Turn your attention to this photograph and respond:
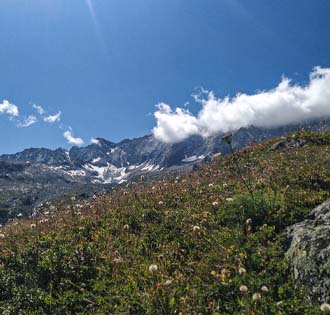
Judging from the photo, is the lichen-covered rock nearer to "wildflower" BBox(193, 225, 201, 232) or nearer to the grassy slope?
the grassy slope

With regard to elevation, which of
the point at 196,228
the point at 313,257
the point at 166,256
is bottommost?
the point at 313,257

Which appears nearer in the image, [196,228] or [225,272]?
[225,272]

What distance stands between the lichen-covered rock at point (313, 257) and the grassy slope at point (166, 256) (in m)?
0.22

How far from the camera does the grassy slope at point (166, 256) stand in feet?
19.0

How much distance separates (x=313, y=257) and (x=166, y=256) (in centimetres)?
292

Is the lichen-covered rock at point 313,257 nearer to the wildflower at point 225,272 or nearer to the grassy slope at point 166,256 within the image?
the grassy slope at point 166,256

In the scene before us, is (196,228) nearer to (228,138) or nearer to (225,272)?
(225,272)

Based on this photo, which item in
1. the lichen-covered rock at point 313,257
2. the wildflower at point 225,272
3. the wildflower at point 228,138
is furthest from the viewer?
the wildflower at point 228,138

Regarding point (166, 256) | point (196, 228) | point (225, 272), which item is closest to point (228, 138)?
point (196, 228)

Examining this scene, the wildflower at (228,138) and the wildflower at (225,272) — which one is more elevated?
the wildflower at (228,138)

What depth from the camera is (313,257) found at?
19.1 ft

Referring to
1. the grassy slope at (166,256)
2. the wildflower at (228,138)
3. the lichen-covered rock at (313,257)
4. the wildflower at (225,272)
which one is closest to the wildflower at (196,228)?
the grassy slope at (166,256)

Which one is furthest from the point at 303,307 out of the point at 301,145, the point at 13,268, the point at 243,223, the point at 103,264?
the point at 301,145

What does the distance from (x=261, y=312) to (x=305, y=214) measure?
377 cm
